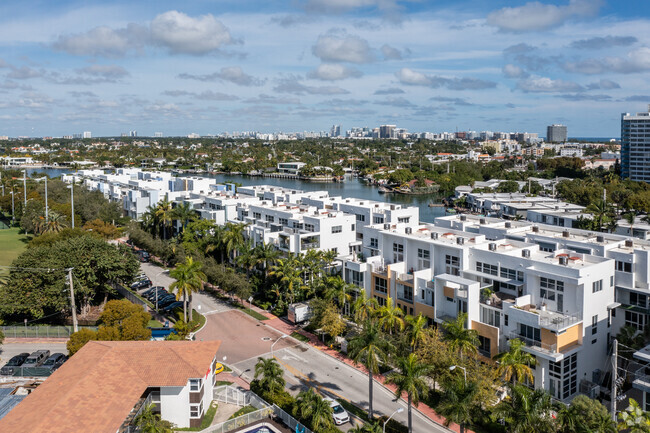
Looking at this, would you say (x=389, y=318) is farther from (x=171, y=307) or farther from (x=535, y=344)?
(x=171, y=307)

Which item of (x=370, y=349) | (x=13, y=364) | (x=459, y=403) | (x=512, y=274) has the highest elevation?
(x=512, y=274)

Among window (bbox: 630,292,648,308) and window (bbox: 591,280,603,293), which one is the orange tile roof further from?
window (bbox: 630,292,648,308)

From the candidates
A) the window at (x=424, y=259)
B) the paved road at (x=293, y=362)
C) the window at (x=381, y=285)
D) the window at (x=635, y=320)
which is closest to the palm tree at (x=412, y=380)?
the paved road at (x=293, y=362)

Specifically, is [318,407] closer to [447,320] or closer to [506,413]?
[506,413]

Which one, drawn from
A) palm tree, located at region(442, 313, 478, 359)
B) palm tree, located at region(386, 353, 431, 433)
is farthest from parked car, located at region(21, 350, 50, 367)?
palm tree, located at region(442, 313, 478, 359)

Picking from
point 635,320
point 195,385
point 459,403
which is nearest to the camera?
point 459,403

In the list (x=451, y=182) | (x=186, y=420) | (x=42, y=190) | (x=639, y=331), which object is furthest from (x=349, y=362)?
(x=451, y=182)

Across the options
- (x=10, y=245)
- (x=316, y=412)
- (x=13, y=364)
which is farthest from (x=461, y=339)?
(x=10, y=245)
